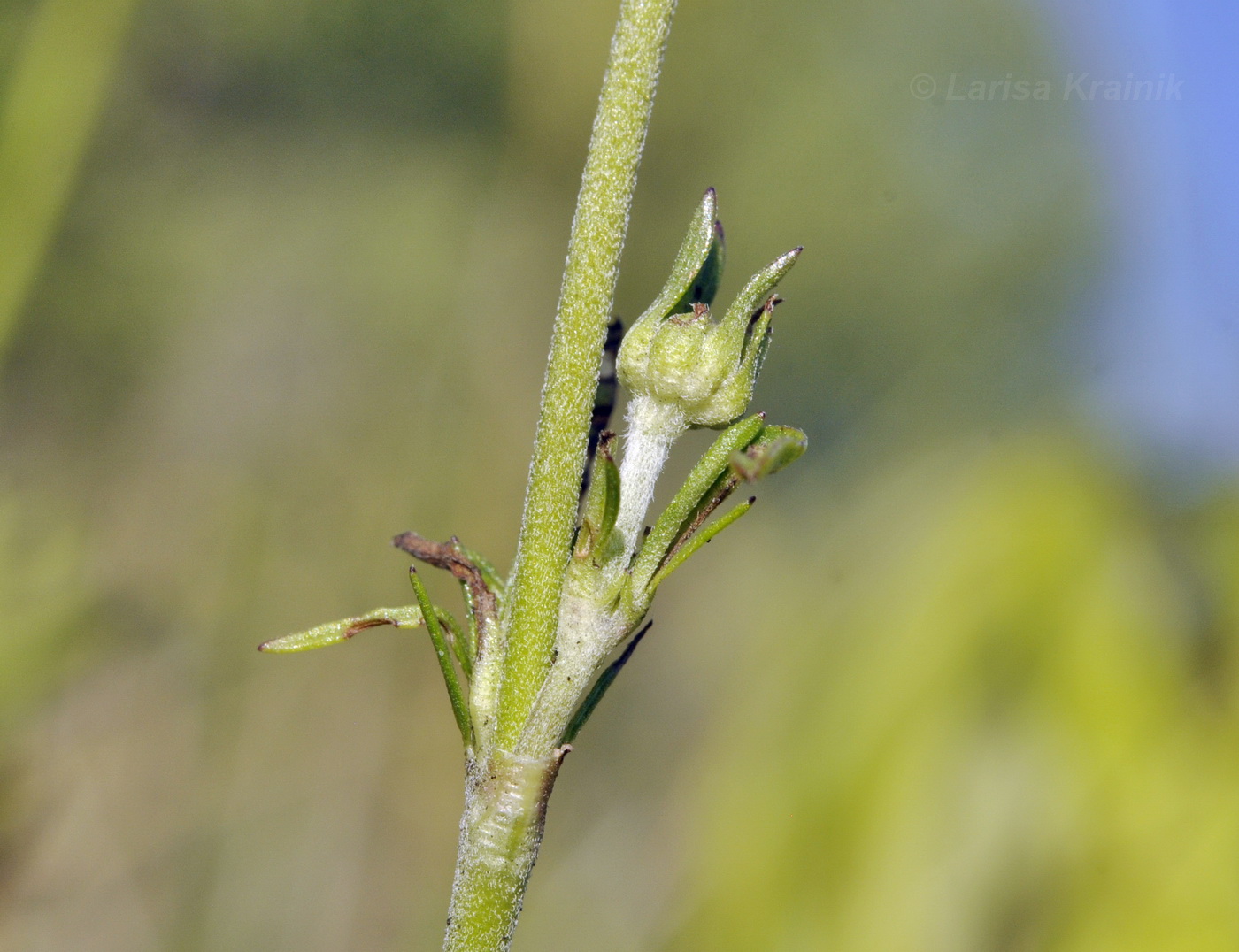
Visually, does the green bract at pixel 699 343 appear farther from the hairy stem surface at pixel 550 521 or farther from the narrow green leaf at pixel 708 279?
the hairy stem surface at pixel 550 521

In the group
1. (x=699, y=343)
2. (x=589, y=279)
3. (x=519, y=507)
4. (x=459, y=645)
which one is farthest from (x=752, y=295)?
(x=519, y=507)

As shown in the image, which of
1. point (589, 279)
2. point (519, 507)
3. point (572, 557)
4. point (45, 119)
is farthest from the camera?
point (519, 507)

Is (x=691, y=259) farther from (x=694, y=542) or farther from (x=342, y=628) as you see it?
(x=342, y=628)

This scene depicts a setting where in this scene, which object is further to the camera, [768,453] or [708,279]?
[708,279]

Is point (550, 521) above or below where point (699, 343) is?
below

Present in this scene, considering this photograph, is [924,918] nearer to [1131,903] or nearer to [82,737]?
[1131,903]

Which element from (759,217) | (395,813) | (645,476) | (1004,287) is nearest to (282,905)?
(395,813)

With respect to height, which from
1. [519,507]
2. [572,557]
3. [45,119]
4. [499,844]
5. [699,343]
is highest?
[45,119]
